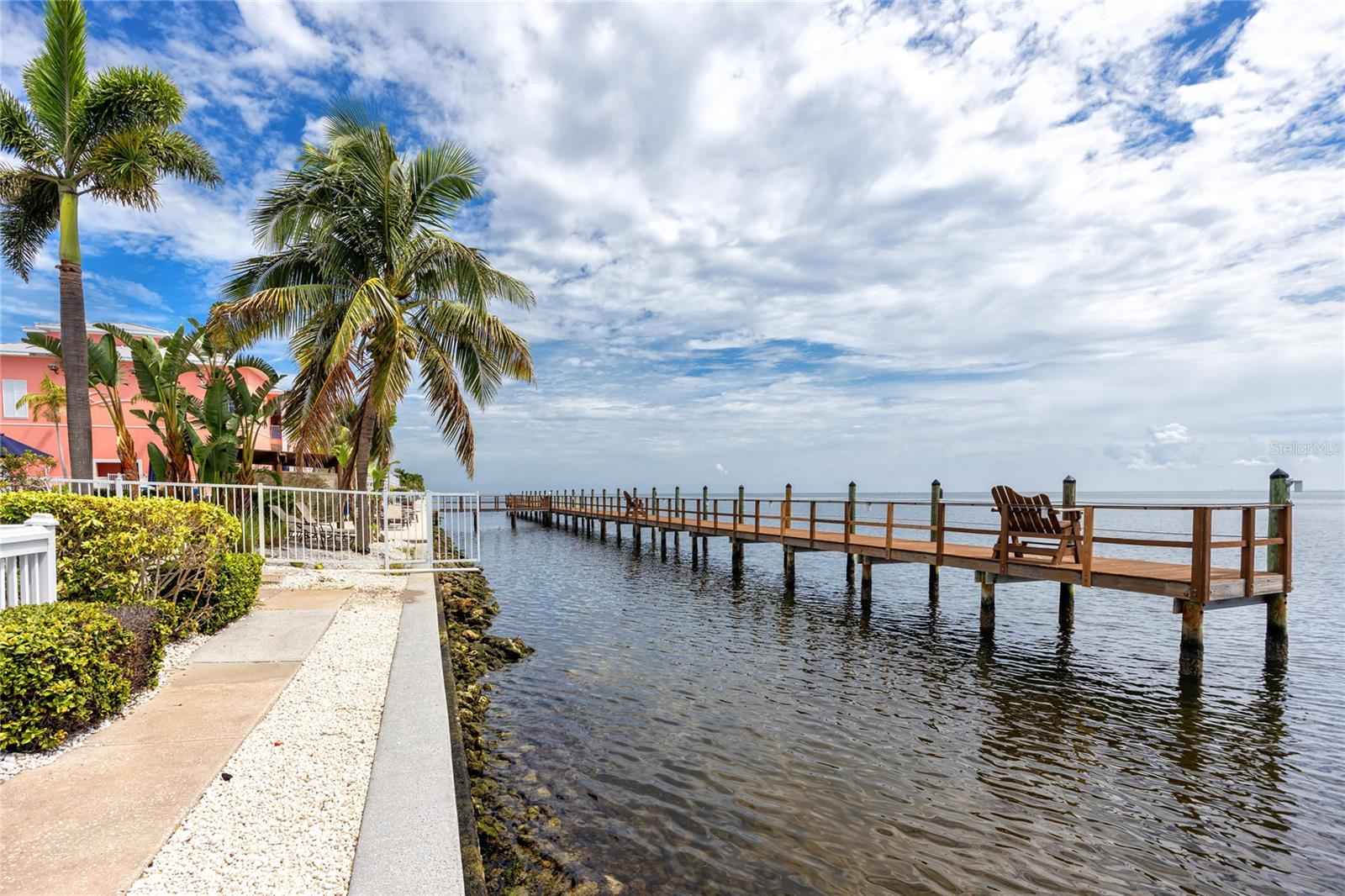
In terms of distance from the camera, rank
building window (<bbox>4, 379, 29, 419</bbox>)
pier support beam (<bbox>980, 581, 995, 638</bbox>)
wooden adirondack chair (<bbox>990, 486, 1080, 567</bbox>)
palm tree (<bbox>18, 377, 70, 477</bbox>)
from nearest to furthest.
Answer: wooden adirondack chair (<bbox>990, 486, 1080, 567</bbox>) < pier support beam (<bbox>980, 581, 995, 638</bbox>) < palm tree (<bbox>18, 377, 70, 477</bbox>) < building window (<bbox>4, 379, 29, 419</bbox>)

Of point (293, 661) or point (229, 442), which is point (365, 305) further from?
point (293, 661)

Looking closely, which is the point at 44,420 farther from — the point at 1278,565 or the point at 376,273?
the point at 1278,565

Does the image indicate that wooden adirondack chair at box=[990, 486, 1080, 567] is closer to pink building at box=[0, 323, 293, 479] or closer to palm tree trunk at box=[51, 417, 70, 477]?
pink building at box=[0, 323, 293, 479]

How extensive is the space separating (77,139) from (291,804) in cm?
1426

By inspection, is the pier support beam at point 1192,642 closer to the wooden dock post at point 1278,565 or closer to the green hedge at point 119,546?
the wooden dock post at point 1278,565

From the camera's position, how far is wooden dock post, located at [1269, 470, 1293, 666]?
30.9 ft

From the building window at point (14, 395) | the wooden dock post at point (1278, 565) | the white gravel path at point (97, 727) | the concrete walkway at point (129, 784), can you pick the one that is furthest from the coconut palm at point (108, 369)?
the wooden dock post at point (1278, 565)

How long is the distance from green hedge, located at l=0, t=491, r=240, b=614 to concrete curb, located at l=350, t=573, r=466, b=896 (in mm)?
2721

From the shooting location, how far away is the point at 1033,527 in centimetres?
1052

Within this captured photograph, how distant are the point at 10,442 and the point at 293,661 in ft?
55.5

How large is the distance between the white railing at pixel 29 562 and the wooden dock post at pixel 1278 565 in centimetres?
1389

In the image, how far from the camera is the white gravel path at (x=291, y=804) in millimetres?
2918

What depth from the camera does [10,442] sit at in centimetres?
1658

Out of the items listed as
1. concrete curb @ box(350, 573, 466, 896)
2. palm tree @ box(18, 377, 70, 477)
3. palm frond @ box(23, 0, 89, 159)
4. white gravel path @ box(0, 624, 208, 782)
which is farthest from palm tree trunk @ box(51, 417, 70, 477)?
concrete curb @ box(350, 573, 466, 896)
